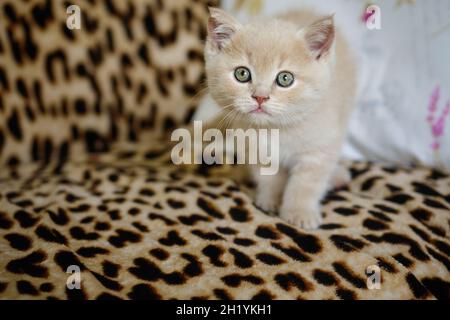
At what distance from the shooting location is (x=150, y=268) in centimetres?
79

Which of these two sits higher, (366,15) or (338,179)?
(366,15)

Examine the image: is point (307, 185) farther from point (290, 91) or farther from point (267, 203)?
point (290, 91)

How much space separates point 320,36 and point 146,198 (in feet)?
1.84

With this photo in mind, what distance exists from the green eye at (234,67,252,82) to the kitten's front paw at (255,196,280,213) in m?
0.31

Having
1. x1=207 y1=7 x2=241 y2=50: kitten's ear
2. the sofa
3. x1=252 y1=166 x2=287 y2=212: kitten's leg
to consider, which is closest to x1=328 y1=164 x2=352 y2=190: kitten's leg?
the sofa

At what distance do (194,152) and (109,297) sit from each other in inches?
24.2

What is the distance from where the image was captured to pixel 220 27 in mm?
994

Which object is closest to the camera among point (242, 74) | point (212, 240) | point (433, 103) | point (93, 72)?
point (212, 240)

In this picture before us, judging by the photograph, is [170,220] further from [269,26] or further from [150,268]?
[269,26]

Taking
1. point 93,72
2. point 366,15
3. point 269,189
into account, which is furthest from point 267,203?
point 93,72

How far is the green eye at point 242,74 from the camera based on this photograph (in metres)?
0.96

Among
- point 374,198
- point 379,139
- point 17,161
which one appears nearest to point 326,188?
point 374,198

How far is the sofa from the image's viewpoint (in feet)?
2.48

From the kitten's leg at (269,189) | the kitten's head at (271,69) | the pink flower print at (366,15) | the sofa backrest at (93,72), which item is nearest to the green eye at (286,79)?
the kitten's head at (271,69)
